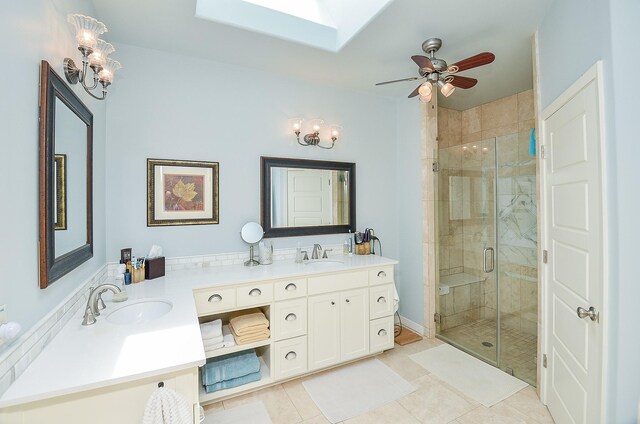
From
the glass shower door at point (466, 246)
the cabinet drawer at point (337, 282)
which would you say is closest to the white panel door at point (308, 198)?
the cabinet drawer at point (337, 282)

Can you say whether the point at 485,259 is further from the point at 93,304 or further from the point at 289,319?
the point at 93,304

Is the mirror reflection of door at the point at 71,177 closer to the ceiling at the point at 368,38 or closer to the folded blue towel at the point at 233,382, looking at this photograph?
the ceiling at the point at 368,38

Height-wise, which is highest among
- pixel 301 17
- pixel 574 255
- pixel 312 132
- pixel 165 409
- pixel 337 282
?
pixel 301 17

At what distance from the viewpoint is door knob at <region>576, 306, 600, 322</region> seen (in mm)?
1411

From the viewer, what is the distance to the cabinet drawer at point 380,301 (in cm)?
268

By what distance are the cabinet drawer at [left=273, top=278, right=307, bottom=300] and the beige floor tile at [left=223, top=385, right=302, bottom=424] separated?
0.71 m

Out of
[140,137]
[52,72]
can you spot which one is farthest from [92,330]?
[140,137]

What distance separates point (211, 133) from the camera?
2.55 meters

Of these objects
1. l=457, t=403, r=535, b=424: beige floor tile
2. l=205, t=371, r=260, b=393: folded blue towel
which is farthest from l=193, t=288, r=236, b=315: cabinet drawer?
l=457, t=403, r=535, b=424: beige floor tile

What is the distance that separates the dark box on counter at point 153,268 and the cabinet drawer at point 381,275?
1725 millimetres

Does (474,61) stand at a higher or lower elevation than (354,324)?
higher

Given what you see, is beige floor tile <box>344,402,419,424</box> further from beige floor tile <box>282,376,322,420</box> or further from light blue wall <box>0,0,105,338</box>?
light blue wall <box>0,0,105,338</box>

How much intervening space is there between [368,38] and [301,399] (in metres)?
2.75

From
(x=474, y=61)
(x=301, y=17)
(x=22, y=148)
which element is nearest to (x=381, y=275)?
(x=474, y=61)
